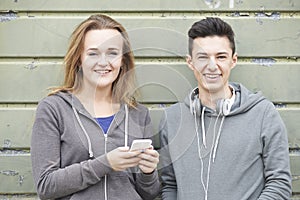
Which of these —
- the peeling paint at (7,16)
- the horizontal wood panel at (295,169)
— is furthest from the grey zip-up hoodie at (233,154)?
the peeling paint at (7,16)

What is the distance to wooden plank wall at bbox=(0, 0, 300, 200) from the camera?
2904mm

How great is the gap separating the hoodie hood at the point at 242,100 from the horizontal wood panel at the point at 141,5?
468mm

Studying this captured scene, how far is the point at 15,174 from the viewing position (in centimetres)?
293

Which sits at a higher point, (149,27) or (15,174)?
(149,27)

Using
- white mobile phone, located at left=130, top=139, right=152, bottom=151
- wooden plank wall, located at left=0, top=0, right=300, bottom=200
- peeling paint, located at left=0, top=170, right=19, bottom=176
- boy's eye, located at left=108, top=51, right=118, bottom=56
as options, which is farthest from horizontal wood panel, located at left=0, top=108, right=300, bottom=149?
white mobile phone, located at left=130, top=139, right=152, bottom=151

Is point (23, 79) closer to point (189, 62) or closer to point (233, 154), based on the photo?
point (189, 62)

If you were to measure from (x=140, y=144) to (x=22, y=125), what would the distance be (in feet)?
3.02

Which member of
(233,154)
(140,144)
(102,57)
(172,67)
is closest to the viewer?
(140,144)

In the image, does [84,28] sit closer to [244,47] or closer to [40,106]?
[40,106]

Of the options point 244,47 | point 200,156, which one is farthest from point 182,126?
point 244,47

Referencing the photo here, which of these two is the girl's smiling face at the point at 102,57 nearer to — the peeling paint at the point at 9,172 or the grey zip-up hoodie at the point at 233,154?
the grey zip-up hoodie at the point at 233,154

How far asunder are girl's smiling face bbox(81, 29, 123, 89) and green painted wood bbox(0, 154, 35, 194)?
64cm

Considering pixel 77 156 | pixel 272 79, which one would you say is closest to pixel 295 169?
pixel 272 79

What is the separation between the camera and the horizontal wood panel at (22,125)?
2.91 m
